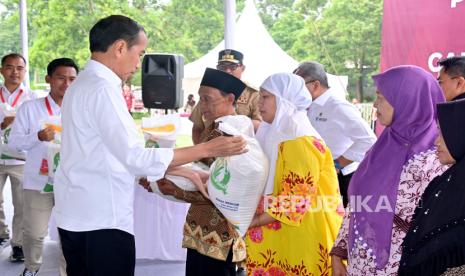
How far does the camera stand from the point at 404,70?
5.65 feet

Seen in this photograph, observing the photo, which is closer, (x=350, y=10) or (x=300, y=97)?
(x=300, y=97)

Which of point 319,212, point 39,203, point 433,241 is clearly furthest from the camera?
point 39,203

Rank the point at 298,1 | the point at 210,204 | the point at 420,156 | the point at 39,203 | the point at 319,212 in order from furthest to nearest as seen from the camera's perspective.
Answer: the point at 298,1
the point at 39,203
the point at 210,204
the point at 319,212
the point at 420,156

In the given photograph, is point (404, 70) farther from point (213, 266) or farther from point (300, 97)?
point (213, 266)

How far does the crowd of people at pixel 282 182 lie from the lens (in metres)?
1.45

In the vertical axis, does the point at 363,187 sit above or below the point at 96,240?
above

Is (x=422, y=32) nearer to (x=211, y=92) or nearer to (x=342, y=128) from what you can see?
(x=342, y=128)

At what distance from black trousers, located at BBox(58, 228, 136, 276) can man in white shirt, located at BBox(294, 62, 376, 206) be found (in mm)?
1869

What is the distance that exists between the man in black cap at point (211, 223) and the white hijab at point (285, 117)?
0.76 ft

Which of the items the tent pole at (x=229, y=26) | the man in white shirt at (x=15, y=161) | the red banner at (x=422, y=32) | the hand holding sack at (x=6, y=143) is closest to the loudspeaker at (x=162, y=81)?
the tent pole at (x=229, y=26)

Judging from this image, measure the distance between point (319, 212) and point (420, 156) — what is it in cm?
50

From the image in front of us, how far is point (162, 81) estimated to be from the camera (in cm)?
462

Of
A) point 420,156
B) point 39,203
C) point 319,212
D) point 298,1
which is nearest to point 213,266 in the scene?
point 319,212

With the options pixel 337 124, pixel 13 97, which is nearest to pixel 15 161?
pixel 13 97
